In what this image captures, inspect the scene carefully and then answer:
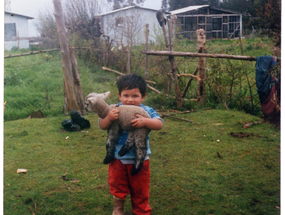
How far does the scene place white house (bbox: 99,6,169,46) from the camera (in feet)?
12.0

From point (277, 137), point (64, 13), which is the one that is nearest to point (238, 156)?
point (277, 137)

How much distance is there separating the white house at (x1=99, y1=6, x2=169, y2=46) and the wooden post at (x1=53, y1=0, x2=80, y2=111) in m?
0.58

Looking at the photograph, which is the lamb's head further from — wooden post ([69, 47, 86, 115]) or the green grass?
wooden post ([69, 47, 86, 115])

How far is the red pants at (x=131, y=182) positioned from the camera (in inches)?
66.2

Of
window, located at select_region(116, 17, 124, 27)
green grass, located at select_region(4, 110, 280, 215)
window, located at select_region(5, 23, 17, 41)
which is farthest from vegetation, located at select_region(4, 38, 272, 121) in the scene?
window, located at select_region(5, 23, 17, 41)

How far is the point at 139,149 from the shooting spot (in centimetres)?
160

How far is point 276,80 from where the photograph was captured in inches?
123

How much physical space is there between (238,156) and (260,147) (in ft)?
1.22

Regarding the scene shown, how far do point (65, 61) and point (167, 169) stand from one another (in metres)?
2.40

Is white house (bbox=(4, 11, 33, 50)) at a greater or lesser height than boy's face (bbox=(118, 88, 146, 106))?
greater

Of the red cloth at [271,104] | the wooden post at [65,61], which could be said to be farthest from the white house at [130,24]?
the red cloth at [271,104]

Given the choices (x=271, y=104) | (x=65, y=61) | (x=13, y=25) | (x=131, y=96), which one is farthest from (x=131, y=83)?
(x=65, y=61)

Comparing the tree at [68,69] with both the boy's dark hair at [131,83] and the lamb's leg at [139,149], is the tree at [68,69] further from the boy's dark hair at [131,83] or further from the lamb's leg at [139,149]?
the lamb's leg at [139,149]

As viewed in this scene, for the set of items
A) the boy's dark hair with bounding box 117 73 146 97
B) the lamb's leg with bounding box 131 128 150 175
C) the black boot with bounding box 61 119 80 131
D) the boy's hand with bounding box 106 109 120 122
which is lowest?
the black boot with bounding box 61 119 80 131
